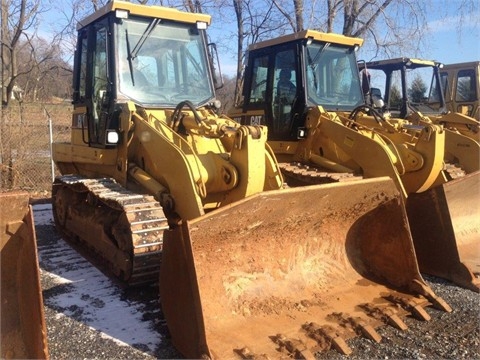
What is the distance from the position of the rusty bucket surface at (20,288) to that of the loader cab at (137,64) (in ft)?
8.12

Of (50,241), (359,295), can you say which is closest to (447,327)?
(359,295)

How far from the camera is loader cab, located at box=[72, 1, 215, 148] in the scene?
5.43m

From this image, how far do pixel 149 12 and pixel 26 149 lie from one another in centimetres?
653

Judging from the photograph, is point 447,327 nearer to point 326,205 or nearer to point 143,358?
point 326,205

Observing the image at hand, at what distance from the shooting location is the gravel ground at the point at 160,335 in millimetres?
3566

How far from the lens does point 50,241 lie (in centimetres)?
670

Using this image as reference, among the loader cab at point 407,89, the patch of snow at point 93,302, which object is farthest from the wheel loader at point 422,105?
the patch of snow at point 93,302

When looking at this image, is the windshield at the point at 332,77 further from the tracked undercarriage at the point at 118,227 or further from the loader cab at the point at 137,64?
the tracked undercarriage at the point at 118,227

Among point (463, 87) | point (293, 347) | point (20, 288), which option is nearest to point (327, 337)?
point (293, 347)

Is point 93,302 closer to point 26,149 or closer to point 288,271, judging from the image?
point 288,271

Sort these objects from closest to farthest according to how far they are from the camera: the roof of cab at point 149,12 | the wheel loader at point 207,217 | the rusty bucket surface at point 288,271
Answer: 1. the rusty bucket surface at point 288,271
2. the wheel loader at point 207,217
3. the roof of cab at point 149,12

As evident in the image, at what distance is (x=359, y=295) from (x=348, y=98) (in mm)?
3999

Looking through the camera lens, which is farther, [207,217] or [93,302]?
[93,302]

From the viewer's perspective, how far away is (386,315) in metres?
3.98
